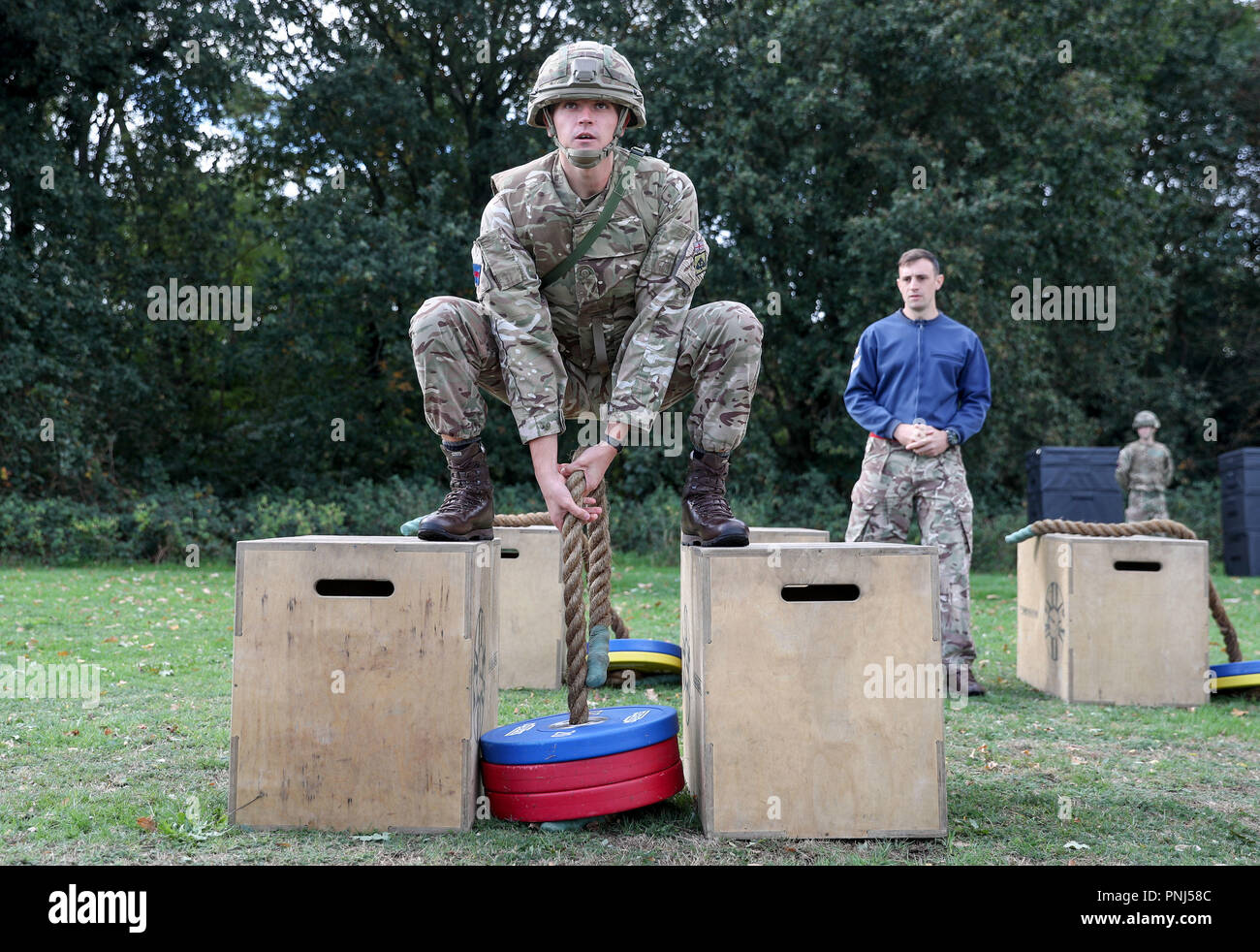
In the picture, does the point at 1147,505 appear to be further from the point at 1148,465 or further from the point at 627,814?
the point at 627,814

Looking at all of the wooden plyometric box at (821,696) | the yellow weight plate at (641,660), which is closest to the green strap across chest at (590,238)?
the wooden plyometric box at (821,696)

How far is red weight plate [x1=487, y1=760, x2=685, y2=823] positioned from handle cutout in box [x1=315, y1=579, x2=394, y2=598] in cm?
68

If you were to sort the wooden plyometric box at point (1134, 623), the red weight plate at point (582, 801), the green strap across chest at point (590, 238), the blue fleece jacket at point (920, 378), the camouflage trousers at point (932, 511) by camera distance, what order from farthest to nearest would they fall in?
the blue fleece jacket at point (920, 378), the camouflage trousers at point (932, 511), the wooden plyometric box at point (1134, 623), the green strap across chest at point (590, 238), the red weight plate at point (582, 801)

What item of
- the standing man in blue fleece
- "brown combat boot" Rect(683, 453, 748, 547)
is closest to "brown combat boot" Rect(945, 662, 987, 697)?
the standing man in blue fleece

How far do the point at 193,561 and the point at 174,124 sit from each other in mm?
6928

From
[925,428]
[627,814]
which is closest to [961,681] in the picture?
[925,428]

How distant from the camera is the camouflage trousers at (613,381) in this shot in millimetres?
3066

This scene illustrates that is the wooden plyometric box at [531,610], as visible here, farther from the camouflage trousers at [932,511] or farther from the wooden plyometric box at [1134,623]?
the wooden plyometric box at [1134,623]

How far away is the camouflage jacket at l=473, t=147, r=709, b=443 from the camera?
3047mm

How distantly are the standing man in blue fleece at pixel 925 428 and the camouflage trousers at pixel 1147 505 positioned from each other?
1114 centimetres

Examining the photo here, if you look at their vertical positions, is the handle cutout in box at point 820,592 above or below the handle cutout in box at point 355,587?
below

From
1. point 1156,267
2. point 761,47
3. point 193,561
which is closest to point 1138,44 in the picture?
point 1156,267

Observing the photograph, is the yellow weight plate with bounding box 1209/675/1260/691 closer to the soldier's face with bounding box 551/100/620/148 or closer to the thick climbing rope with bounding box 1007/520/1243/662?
the thick climbing rope with bounding box 1007/520/1243/662

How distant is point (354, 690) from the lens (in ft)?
9.24
